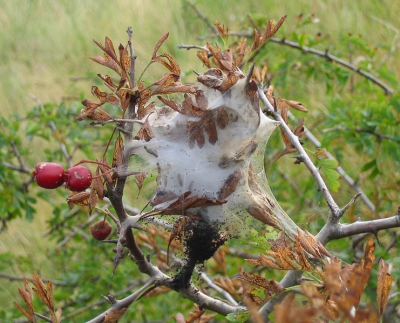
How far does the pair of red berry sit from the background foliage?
351mm

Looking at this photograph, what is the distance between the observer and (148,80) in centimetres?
149

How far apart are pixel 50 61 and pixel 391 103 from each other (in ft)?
22.4

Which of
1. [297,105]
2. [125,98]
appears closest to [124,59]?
[125,98]

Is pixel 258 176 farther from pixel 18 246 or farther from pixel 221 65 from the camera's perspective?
pixel 18 246

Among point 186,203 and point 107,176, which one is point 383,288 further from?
point 107,176

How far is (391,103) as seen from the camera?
A: 259 cm

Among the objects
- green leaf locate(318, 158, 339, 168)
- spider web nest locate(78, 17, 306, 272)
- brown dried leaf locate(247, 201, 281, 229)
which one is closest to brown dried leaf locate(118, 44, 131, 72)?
spider web nest locate(78, 17, 306, 272)

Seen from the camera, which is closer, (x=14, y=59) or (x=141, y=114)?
(x=141, y=114)

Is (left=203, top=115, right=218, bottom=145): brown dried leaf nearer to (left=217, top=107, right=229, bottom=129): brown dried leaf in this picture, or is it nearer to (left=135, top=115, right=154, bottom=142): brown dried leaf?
(left=217, top=107, right=229, bottom=129): brown dried leaf

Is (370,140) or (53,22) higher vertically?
(53,22)

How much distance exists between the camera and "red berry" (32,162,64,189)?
1.21 meters

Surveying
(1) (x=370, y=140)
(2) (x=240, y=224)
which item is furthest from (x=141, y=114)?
(1) (x=370, y=140)

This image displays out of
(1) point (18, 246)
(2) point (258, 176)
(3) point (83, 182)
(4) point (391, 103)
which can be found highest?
(3) point (83, 182)

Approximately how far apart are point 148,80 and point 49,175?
1.44 ft
